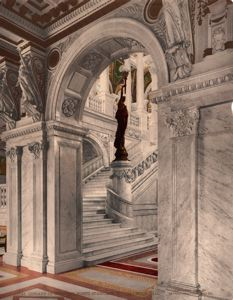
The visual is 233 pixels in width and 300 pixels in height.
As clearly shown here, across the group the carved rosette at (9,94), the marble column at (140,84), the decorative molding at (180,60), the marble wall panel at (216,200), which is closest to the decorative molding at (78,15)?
the carved rosette at (9,94)

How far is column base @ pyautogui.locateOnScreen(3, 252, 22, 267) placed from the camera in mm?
7449

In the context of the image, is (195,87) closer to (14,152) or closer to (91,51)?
(91,51)

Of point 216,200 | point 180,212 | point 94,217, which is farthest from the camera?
point 94,217

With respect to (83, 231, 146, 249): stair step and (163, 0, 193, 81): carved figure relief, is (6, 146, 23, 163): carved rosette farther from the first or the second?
(163, 0, 193, 81): carved figure relief

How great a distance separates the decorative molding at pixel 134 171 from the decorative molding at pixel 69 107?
429 cm

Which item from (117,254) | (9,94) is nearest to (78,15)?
(9,94)

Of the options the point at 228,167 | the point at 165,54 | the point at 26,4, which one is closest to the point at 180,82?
the point at 165,54

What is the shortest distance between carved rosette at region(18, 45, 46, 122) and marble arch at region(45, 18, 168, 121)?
225 millimetres

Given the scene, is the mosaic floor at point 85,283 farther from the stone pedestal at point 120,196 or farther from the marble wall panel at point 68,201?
the stone pedestal at point 120,196

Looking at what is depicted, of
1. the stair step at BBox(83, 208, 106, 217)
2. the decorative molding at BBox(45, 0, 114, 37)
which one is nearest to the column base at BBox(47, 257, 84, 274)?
the stair step at BBox(83, 208, 106, 217)

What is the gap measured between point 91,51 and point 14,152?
3.15 metres

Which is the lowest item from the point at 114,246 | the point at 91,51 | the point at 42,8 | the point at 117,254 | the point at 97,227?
the point at 117,254

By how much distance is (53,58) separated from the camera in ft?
23.4

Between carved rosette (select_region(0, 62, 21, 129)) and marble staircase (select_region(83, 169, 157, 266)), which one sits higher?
carved rosette (select_region(0, 62, 21, 129))
